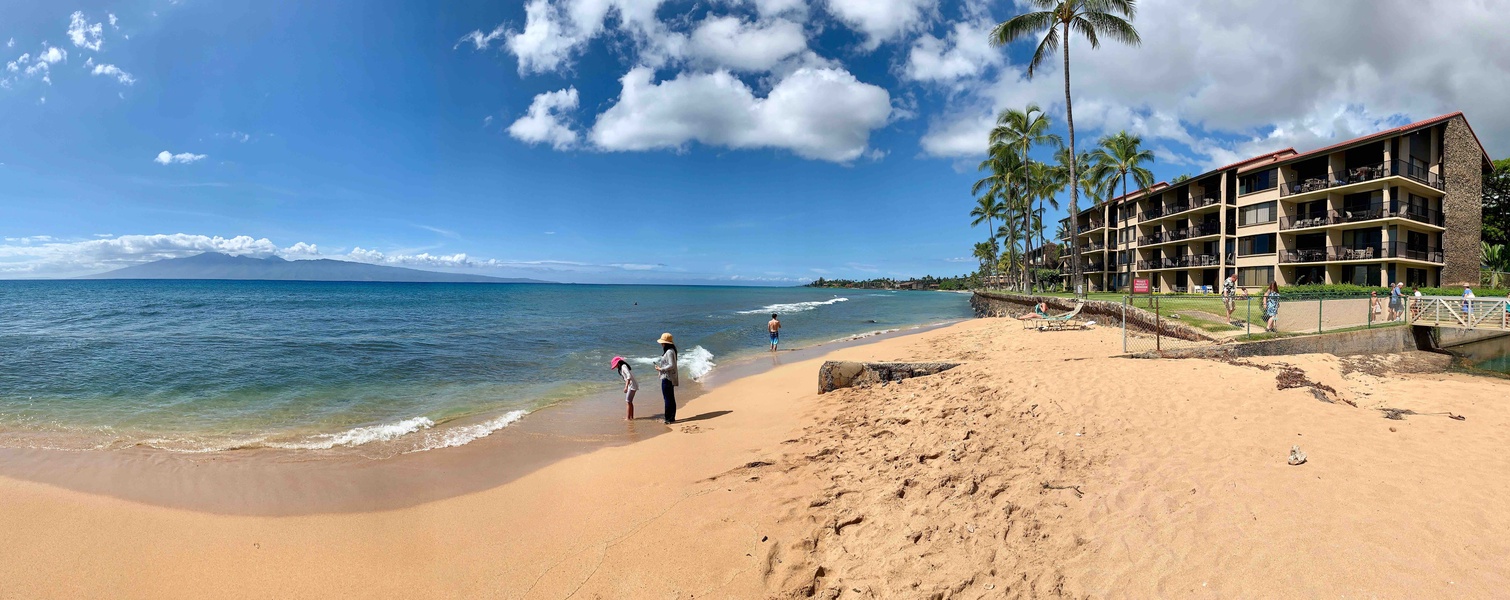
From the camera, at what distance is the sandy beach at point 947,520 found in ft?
11.9

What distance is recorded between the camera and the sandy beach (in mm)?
3633

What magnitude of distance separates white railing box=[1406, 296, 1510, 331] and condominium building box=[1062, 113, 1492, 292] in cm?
1132

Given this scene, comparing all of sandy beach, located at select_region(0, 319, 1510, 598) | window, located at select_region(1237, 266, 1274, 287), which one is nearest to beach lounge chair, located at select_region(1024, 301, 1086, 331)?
sandy beach, located at select_region(0, 319, 1510, 598)

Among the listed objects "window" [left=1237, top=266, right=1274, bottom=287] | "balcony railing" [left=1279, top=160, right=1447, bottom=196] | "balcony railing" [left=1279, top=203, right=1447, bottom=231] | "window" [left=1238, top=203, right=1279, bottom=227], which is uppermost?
"balcony railing" [left=1279, top=160, right=1447, bottom=196]

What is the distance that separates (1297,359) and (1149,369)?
5019 millimetres

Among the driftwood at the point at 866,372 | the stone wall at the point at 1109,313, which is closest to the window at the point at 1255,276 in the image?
the stone wall at the point at 1109,313

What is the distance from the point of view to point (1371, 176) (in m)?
29.1

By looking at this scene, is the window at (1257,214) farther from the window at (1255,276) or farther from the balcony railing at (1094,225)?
the balcony railing at (1094,225)

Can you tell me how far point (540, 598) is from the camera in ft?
13.7

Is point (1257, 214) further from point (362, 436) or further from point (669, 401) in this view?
point (362, 436)

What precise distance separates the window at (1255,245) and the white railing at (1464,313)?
21.5 meters

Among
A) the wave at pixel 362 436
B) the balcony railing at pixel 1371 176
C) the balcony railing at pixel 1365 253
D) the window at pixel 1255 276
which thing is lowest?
the wave at pixel 362 436

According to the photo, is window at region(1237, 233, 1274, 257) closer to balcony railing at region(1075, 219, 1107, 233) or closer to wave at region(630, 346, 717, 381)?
balcony railing at region(1075, 219, 1107, 233)

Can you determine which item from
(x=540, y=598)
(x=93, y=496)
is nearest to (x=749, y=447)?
(x=540, y=598)
